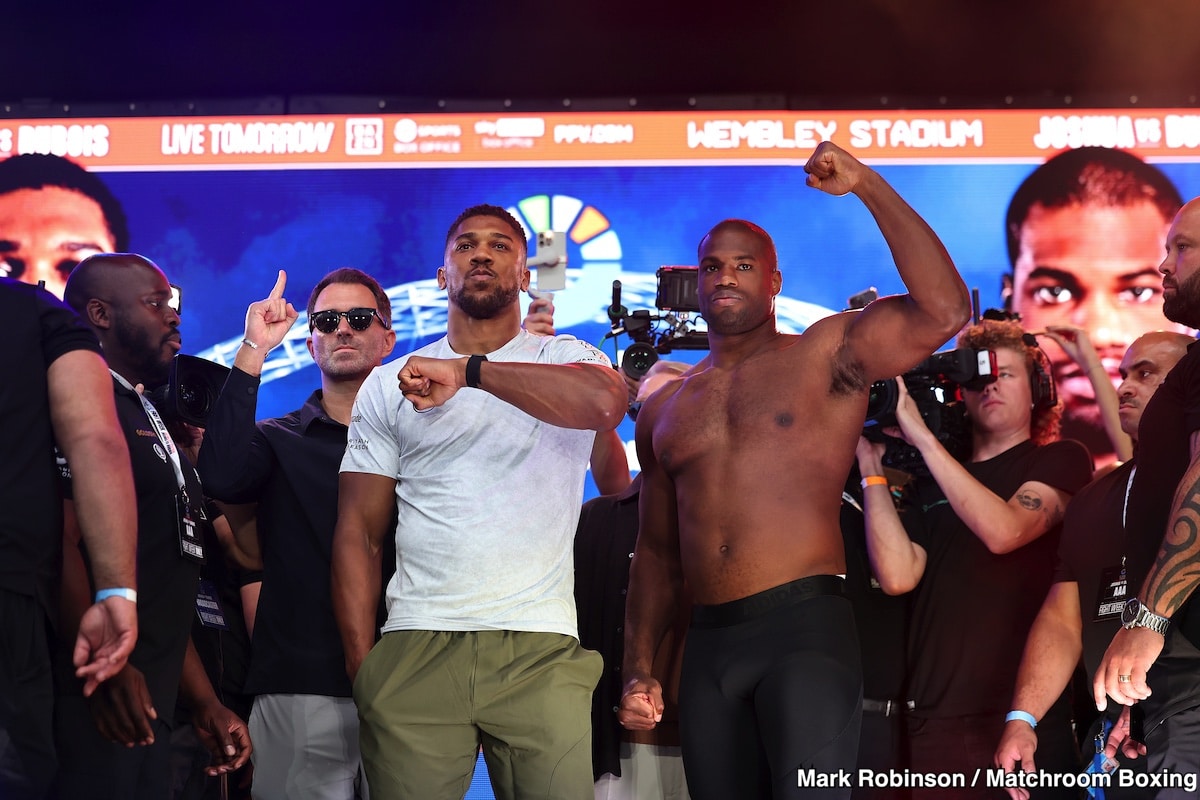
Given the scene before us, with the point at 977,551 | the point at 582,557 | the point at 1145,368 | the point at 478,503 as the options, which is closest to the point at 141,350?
the point at 478,503

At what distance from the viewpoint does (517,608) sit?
258cm

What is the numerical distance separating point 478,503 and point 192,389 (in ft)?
3.95

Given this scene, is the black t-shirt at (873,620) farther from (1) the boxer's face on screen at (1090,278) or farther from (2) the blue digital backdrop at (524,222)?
(1) the boxer's face on screen at (1090,278)

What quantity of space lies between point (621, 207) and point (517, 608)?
284 cm

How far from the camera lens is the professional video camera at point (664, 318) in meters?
3.69

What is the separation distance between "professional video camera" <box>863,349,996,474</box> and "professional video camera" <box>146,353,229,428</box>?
6.45 ft

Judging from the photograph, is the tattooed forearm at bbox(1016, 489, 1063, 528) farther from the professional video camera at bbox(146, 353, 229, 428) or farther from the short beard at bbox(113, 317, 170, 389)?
the short beard at bbox(113, 317, 170, 389)

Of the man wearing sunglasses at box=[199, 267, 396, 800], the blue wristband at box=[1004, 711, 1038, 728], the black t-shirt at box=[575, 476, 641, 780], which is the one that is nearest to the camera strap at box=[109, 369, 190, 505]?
the man wearing sunglasses at box=[199, 267, 396, 800]

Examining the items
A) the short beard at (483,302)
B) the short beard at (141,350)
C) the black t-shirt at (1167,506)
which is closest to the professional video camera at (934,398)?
the black t-shirt at (1167,506)

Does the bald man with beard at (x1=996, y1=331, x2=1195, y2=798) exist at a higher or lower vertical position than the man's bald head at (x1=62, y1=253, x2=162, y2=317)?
lower

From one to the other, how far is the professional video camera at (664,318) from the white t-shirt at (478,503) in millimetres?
887

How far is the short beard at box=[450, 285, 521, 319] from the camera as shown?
9.46ft

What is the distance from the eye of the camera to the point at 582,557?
362 centimetres

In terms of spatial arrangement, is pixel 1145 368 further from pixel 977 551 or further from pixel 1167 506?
pixel 1167 506
